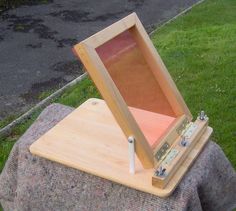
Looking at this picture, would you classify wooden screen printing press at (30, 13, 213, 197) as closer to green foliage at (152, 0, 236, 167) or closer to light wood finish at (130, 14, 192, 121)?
light wood finish at (130, 14, 192, 121)

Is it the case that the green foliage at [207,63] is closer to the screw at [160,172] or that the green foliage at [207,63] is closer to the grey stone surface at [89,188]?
the grey stone surface at [89,188]

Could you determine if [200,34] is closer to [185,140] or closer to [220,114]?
[220,114]

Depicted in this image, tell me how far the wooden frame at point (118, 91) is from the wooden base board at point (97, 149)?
0.12 m

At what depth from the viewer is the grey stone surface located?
2127mm

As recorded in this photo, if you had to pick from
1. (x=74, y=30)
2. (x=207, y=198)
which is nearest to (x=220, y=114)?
(x=207, y=198)

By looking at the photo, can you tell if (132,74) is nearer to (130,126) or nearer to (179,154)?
(130,126)

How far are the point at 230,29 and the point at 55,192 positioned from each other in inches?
184

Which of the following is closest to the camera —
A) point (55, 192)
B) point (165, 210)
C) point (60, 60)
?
point (165, 210)

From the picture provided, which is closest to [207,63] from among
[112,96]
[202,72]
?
[202,72]

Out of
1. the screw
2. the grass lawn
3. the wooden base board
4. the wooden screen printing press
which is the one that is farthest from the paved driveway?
the screw

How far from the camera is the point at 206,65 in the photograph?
16.9ft

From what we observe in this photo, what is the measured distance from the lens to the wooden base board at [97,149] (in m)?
2.10

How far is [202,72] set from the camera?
5000 mm

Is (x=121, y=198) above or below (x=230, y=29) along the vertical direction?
above
